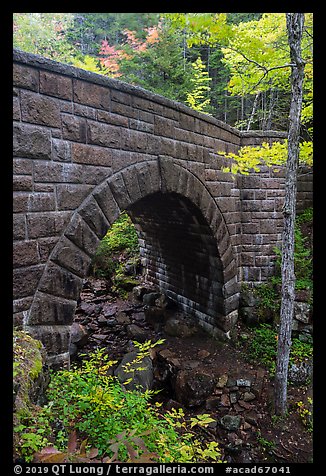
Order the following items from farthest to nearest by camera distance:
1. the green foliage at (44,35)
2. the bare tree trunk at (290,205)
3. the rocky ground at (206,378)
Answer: the green foliage at (44,35), the rocky ground at (206,378), the bare tree trunk at (290,205)

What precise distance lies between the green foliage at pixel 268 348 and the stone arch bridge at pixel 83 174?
189 centimetres

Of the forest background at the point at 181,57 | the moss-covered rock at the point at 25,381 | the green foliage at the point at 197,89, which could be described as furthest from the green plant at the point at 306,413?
the green foliage at the point at 197,89

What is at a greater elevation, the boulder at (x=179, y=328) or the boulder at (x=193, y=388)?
the boulder at (x=179, y=328)

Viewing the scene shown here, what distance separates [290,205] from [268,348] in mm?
3619

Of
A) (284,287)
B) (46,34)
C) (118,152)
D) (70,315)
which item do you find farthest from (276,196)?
(46,34)

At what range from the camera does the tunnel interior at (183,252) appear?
708cm

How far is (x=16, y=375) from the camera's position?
2.19 metres

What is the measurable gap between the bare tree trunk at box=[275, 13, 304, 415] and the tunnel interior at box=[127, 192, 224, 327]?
1.88 metres

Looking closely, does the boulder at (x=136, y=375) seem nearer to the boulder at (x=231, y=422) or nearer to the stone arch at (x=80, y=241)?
the boulder at (x=231, y=422)

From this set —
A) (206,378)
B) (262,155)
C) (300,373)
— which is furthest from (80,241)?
(300,373)

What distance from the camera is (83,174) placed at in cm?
385

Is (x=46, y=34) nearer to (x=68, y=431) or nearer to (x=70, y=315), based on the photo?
(x=70, y=315)

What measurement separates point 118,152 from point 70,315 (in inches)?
88.6

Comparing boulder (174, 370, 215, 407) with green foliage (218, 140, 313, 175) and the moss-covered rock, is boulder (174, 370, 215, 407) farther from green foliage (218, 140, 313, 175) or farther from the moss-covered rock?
green foliage (218, 140, 313, 175)
